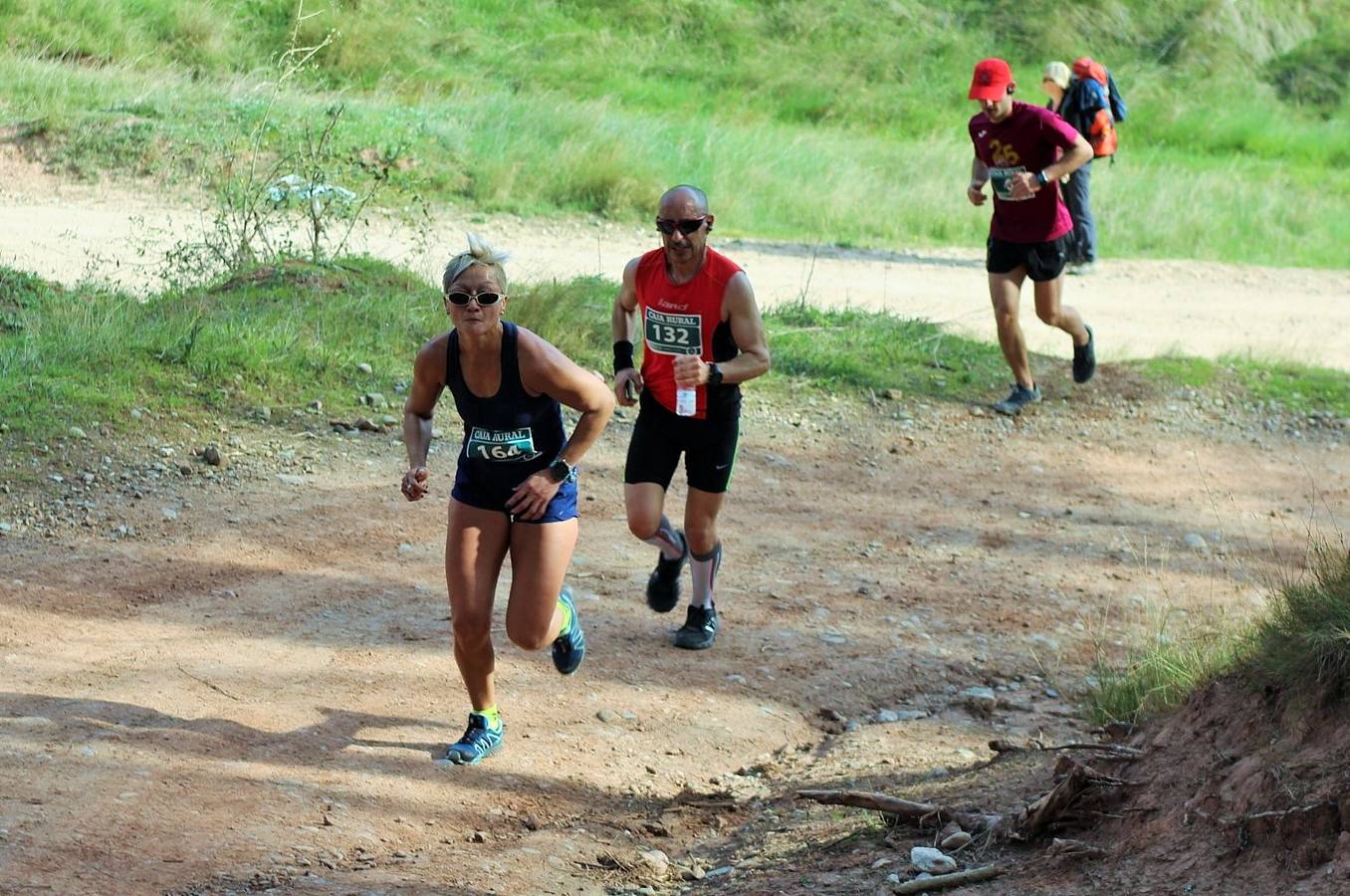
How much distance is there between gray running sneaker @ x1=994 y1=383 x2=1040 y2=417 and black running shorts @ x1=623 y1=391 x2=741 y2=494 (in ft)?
14.1

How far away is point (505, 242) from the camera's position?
14.1 metres

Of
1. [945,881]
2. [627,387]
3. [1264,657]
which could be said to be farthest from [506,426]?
[1264,657]

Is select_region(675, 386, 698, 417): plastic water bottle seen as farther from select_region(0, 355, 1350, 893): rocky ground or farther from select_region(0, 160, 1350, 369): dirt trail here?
select_region(0, 160, 1350, 369): dirt trail

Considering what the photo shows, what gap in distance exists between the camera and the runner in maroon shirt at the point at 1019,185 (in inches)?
365

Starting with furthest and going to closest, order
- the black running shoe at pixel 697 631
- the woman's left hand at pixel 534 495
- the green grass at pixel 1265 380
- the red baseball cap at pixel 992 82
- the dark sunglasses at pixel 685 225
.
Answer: the green grass at pixel 1265 380 → the red baseball cap at pixel 992 82 → the black running shoe at pixel 697 631 → the dark sunglasses at pixel 685 225 → the woman's left hand at pixel 534 495

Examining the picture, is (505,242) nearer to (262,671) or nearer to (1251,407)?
(1251,407)

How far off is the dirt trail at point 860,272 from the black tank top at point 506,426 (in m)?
6.21

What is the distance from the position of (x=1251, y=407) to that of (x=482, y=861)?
7.76 meters

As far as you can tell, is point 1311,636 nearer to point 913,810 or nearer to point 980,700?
point 913,810

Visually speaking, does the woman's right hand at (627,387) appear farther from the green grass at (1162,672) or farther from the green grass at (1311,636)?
the green grass at (1311,636)

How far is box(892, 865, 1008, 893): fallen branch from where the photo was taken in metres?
4.24

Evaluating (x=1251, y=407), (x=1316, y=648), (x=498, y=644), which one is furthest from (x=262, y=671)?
(x=1251, y=407)

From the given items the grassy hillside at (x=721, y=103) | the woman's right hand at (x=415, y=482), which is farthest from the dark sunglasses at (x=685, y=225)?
the grassy hillside at (x=721, y=103)

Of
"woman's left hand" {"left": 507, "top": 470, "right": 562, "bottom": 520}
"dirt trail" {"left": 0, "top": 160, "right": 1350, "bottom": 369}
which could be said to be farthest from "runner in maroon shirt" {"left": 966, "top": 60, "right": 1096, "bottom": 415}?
"woman's left hand" {"left": 507, "top": 470, "right": 562, "bottom": 520}
